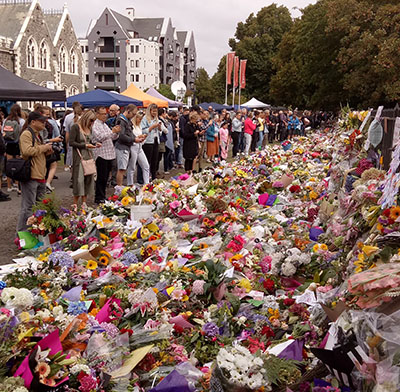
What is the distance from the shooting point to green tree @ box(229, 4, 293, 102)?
172 ft

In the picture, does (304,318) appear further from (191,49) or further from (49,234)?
(191,49)

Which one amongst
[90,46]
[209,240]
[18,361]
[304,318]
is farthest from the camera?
[90,46]

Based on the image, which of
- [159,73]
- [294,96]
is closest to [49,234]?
[294,96]

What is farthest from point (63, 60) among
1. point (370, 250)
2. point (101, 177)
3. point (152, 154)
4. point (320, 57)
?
point (370, 250)

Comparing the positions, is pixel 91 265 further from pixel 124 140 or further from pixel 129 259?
pixel 124 140

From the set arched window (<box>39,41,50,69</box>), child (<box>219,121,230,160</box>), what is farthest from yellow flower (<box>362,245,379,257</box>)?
arched window (<box>39,41,50,69</box>)

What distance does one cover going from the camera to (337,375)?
101 inches

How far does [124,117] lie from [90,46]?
231 feet

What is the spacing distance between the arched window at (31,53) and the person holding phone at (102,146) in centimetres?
3178

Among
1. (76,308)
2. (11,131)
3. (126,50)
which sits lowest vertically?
(76,308)

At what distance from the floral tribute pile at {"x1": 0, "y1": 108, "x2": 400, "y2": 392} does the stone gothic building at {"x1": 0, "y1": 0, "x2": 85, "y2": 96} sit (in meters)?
31.2

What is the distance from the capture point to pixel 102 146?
28.9ft

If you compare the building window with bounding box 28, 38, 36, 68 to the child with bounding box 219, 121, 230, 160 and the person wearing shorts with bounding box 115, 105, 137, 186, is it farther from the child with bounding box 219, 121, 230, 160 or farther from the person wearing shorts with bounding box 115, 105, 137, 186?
the person wearing shorts with bounding box 115, 105, 137, 186

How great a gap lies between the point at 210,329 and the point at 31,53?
38.5 meters
